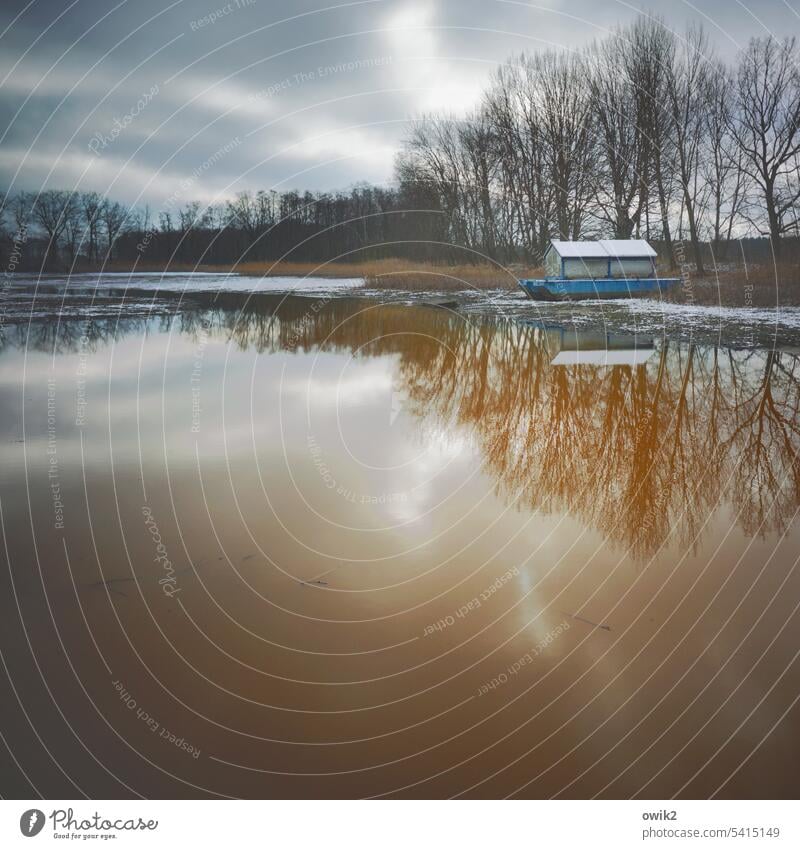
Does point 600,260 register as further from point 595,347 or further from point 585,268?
point 595,347

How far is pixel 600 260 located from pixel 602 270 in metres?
0.27

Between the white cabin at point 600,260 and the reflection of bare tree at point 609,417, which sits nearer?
the reflection of bare tree at point 609,417

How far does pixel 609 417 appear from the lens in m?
7.22

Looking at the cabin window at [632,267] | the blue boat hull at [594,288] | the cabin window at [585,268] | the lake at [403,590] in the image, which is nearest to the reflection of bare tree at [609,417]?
the lake at [403,590]

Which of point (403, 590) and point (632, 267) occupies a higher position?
point (632, 267)

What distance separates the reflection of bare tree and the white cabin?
1237 millimetres

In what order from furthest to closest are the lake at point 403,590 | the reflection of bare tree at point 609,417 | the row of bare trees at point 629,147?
the row of bare trees at point 629,147, the reflection of bare tree at point 609,417, the lake at point 403,590

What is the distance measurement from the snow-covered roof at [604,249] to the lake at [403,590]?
323 centimetres

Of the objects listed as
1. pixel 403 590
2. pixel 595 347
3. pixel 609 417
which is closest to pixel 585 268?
pixel 595 347

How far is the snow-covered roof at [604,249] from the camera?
11.0 m

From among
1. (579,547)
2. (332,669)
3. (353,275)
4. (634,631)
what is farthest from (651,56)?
(353,275)

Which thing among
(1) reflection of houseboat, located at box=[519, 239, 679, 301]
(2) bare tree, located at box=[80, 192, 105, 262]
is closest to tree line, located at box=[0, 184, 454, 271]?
(2) bare tree, located at box=[80, 192, 105, 262]

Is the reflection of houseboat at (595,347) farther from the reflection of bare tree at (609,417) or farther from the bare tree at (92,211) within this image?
the bare tree at (92,211)

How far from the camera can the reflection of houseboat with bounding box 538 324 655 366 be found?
399 inches
